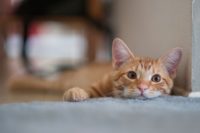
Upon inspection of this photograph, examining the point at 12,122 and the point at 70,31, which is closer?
the point at 12,122

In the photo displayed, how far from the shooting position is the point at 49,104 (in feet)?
3.76

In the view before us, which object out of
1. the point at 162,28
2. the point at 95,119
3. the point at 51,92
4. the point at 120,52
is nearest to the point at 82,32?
the point at 51,92

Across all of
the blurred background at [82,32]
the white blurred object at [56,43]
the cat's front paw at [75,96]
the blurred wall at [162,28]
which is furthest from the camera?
the white blurred object at [56,43]

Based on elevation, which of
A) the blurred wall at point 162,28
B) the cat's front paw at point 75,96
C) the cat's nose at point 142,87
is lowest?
the cat's front paw at point 75,96

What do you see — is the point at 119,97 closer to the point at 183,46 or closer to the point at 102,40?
the point at 183,46

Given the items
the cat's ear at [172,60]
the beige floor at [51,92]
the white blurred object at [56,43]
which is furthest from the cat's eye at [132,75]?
the white blurred object at [56,43]

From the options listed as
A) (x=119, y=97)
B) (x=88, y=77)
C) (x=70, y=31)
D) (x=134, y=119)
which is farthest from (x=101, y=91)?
(x=70, y=31)

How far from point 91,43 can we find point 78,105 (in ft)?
9.69

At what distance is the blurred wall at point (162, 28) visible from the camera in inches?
54.5

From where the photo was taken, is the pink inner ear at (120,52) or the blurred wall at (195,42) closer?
the blurred wall at (195,42)

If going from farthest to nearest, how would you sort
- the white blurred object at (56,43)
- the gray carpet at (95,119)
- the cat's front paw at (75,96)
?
the white blurred object at (56,43)
the cat's front paw at (75,96)
the gray carpet at (95,119)

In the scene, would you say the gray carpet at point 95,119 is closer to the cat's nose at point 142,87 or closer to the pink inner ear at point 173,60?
the cat's nose at point 142,87

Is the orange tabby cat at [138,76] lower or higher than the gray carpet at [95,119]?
higher

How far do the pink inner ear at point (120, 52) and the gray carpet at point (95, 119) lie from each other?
1.16 feet
